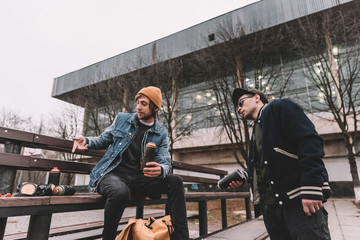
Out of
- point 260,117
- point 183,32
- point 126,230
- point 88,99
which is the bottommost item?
point 126,230

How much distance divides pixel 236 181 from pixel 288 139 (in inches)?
28.0

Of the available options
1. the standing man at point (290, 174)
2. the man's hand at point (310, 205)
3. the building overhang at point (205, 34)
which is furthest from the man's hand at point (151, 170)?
the building overhang at point (205, 34)

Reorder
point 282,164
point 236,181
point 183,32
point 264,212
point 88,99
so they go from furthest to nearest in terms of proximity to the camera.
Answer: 1. point 183,32
2. point 88,99
3. point 236,181
4. point 264,212
5. point 282,164

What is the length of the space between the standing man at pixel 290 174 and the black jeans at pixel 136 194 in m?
0.75

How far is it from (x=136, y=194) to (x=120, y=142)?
0.60 m

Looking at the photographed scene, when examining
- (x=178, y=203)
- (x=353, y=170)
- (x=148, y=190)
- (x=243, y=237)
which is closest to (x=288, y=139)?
(x=178, y=203)

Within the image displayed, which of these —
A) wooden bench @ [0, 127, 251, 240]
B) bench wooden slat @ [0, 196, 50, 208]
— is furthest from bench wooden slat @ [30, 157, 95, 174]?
bench wooden slat @ [0, 196, 50, 208]

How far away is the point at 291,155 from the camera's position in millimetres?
1641

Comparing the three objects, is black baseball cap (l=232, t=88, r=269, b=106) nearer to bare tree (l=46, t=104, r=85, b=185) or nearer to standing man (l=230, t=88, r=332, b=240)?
standing man (l=230, t=88, r=332, b=240)

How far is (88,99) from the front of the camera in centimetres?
1157

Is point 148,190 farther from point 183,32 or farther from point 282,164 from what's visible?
point 183,32

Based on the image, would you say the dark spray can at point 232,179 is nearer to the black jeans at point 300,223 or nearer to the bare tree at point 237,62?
the black jeans at point 300,223

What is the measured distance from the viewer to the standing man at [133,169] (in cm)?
181

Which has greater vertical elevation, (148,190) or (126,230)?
(148,190)
